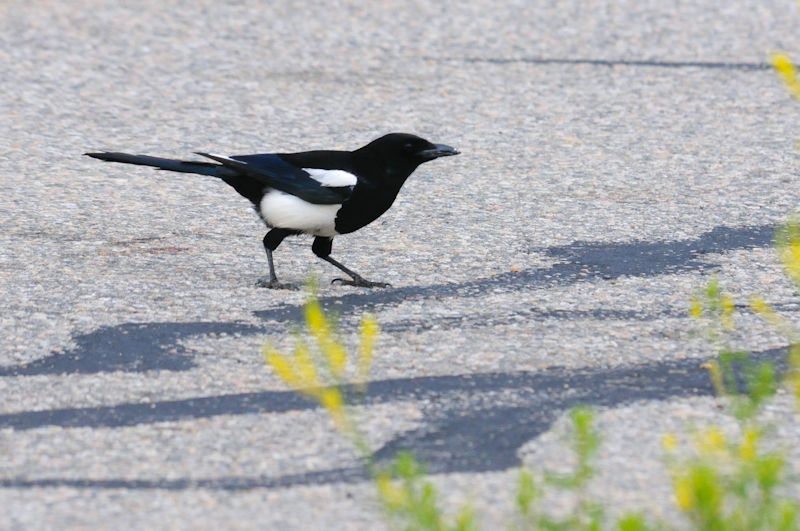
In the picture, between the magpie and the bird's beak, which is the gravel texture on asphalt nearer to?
the magpie

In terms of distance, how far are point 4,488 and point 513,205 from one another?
12.6 ft

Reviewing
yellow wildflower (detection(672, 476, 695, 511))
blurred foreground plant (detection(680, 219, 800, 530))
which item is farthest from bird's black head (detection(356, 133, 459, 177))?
yellow wildflower (detection(672, 476, 695, 511))

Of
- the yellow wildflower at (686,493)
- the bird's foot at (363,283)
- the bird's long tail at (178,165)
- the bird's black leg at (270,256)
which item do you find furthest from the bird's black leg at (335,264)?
the yellow wildflower at (686,493)

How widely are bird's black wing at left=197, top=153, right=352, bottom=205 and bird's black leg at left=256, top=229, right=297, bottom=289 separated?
0.19 metres

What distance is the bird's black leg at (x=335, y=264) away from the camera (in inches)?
226

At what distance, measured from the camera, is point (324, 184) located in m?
5.60

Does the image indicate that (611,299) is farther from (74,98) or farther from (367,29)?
(367,29)

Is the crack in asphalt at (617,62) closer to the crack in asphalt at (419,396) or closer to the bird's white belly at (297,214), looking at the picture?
the bird's white belly at (297,214)

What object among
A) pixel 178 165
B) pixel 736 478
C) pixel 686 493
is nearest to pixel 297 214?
pixel 178 165

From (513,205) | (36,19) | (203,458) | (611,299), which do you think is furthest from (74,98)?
(203,458)

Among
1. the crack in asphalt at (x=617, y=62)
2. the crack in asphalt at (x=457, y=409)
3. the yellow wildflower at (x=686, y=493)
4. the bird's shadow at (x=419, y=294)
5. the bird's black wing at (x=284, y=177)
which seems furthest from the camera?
the crack in asphalt at (x=617, y=62)

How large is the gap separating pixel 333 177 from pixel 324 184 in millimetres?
51

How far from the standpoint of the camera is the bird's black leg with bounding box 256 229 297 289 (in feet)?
18.5

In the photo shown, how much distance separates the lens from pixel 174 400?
14.3 feet
